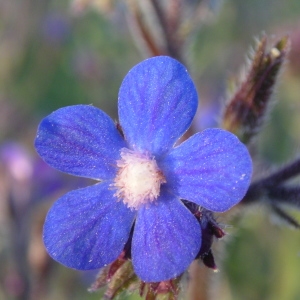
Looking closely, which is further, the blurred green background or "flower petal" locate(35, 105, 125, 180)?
the blurred green background

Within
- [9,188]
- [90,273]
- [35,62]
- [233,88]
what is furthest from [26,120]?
[233,88]

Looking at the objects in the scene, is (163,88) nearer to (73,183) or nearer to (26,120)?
(73,183)

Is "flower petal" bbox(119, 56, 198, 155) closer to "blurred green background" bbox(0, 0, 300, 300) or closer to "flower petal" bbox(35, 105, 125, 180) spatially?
"flower petal" bbox(35, 105, 125, 180)

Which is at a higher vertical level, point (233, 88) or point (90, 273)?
point (233, 88)

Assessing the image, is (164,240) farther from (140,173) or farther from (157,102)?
(157,102)

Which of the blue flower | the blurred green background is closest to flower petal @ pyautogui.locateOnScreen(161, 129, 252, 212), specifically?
the blue flower

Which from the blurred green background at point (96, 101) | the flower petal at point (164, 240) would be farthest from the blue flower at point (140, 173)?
the blurred green background at point (96, 101)

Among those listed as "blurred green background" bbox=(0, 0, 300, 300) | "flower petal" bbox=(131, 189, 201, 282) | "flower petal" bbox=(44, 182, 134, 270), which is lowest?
"blurred green background" bbox=(0, 0, 300, 300)
